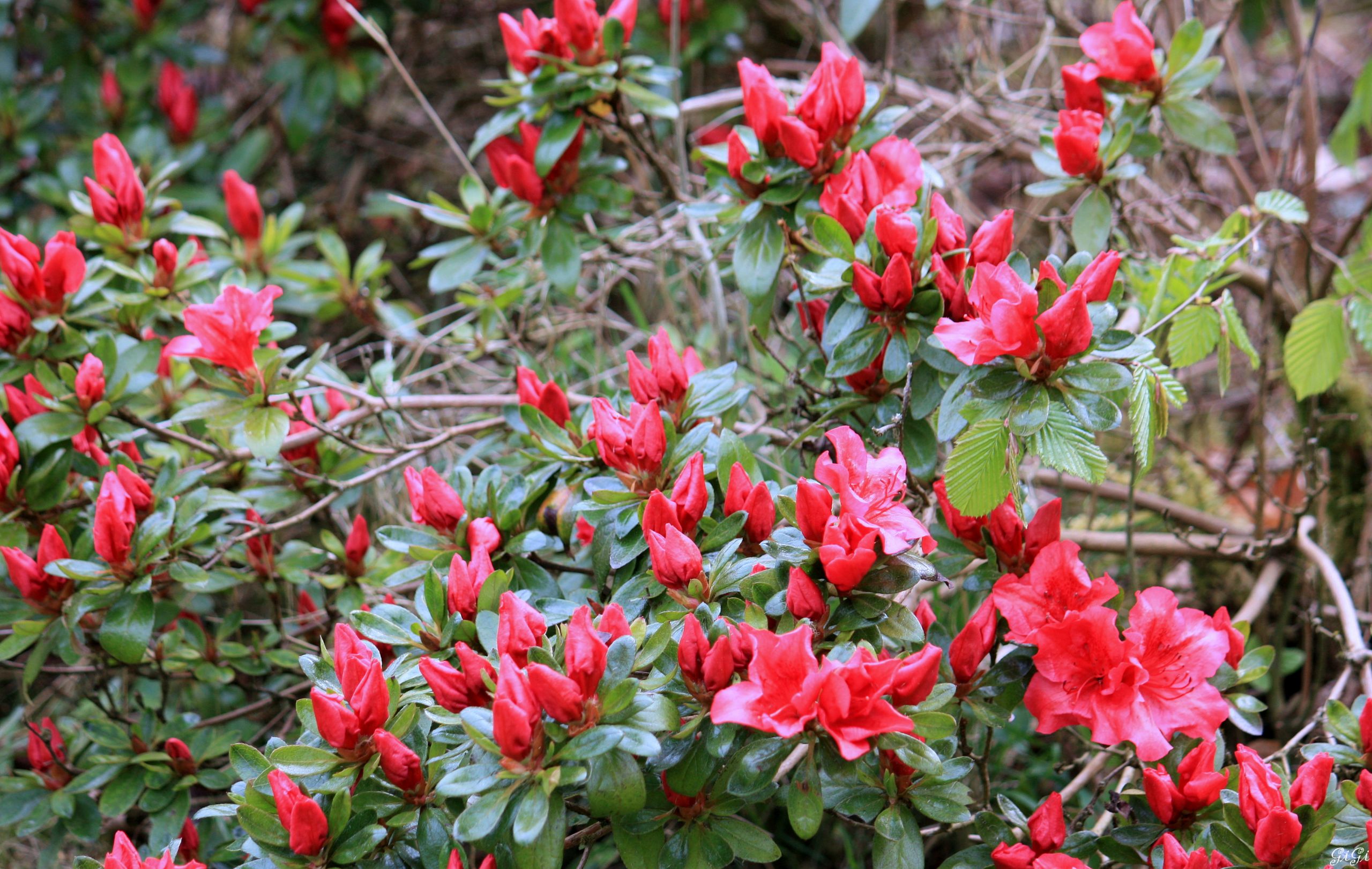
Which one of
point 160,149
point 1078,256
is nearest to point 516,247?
Result: point 1078,256

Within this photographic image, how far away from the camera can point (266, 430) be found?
1.22 metres

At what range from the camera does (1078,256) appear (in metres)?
1.02

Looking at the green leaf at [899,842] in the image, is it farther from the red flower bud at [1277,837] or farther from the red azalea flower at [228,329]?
the red azalea flower at [228,329]

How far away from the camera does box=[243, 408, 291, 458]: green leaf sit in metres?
1.19

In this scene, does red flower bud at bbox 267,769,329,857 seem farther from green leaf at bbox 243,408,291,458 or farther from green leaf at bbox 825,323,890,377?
green leaf at bbox 825,323,890,377

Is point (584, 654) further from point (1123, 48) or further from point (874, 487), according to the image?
point (1123, 48)

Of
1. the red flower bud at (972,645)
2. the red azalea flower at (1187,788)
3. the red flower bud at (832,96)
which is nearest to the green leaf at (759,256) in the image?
the red flower bud at (832,96)

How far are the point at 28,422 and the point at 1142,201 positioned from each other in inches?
71.2

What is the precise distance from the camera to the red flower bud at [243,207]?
1833 millimetres

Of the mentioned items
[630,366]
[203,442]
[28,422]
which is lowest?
[203,442]

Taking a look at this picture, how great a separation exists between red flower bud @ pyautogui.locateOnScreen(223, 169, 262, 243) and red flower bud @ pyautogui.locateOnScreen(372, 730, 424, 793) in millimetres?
1306

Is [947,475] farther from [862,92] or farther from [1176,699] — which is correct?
[862,92]

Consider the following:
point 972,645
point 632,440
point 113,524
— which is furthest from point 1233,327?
point 113,524

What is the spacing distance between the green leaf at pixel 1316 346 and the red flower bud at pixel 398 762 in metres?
1.30
